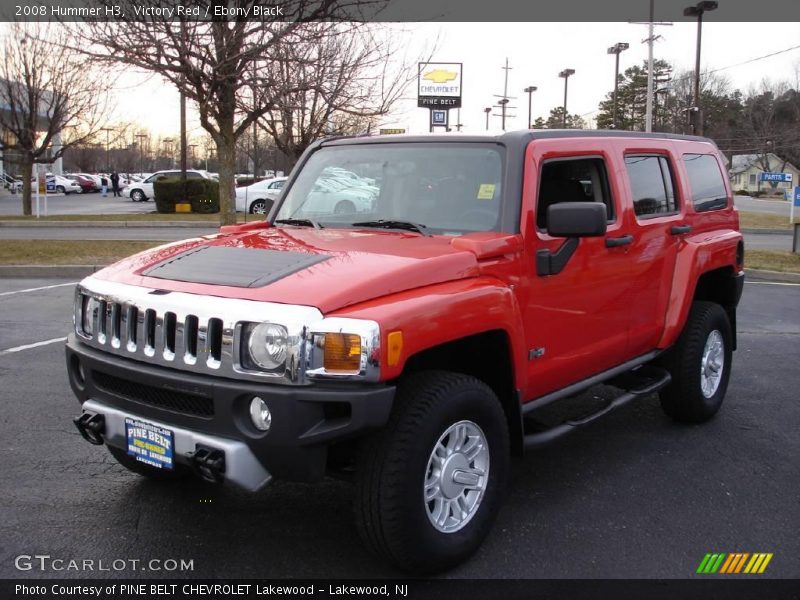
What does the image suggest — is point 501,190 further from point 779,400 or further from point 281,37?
point 281,37

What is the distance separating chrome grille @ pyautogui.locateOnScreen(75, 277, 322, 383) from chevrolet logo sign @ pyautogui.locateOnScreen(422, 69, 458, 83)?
2417 centimetres

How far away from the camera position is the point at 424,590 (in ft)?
10.7

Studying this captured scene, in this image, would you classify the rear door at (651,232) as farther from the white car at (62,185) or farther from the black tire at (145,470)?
the white car at (62,185)

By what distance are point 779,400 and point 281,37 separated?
36.1ft

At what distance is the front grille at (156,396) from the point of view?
3.14m

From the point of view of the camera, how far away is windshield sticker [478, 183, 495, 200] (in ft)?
13.1

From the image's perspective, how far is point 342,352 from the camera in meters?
2.97

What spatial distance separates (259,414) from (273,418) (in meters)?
0.11

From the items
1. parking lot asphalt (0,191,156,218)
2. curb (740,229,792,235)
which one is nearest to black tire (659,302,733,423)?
curb (740,229,792,235)

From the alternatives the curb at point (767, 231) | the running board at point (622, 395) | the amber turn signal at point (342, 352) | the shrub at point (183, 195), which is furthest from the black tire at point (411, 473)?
the shrub at point (183, 195)

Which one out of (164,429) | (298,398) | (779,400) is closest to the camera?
(298,398)

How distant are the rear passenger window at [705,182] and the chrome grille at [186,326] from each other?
3537mm

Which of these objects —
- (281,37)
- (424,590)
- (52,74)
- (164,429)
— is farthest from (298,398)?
(52,74)

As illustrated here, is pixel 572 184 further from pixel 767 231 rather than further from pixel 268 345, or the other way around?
pixel 767 231
